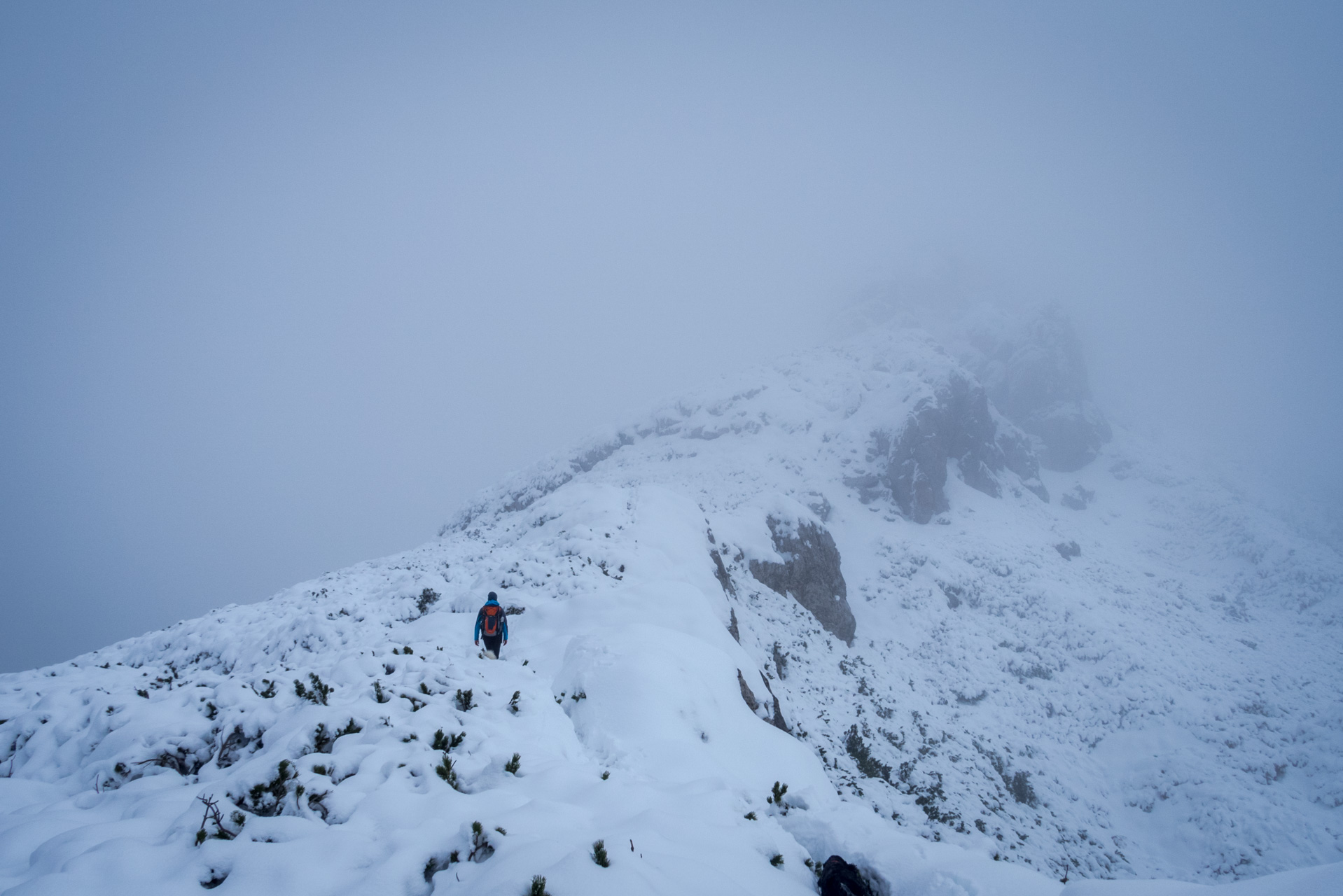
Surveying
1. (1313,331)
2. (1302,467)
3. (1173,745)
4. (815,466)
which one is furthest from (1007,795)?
(1313,331)

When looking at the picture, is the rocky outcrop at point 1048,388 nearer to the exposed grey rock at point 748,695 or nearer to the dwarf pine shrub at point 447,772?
the exposed grey rock at point 748,695

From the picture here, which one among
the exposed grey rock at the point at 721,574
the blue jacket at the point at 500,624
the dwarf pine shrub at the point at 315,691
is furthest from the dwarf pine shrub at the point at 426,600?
the exposed grey rock at the point at 721,574

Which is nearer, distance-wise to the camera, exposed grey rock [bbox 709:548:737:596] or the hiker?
the hiker

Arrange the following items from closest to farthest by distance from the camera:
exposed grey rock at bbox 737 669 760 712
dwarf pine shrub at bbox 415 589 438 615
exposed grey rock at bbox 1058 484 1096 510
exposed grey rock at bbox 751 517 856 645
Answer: exposed grey rock at bbox 737 669 760 712
dwarf pine shrub at bbox 415 589 438 615
exposed grey rock at bbox 751 517 856 645
exposed grey rock at bbox 1058 484 1096 510

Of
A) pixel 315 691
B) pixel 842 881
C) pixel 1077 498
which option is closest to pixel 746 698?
pixel 842 881

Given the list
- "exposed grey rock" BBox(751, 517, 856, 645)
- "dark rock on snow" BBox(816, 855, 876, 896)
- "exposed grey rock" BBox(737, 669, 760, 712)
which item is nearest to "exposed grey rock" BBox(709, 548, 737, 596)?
"exposed grey rock" BBox(751, 517, 856, 645)

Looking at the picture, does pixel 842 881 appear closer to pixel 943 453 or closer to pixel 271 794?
pixel 271 794

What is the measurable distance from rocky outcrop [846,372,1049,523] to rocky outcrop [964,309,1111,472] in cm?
746

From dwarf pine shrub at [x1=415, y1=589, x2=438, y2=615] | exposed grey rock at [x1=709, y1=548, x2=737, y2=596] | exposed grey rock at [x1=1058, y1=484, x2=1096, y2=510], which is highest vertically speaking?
dwarf pine shrub at [x1=415, y1=589, x2=438, y2=615]

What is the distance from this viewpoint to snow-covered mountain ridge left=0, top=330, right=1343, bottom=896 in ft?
14.0

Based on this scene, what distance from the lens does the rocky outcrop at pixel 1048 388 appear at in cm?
5125

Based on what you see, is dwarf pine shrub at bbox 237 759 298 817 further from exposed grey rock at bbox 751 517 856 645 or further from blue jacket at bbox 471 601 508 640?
exposed grey rock at bbox 751 517 856 645

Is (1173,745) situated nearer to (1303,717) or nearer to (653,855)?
(1303,717)

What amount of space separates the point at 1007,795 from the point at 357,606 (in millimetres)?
21396
